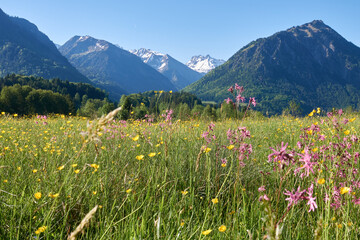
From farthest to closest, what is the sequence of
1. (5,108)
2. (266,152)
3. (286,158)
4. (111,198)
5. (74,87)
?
(74,87) < (5,108) < (266,152) < (111,198) < (286,158)

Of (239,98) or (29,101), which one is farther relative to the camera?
(29,101)

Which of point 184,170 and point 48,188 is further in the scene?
point 184,170

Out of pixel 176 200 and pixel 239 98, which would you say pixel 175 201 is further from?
pixel 239 98

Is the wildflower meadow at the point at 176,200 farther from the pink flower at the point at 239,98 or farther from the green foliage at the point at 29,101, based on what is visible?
the green foliage at the point at 29,101

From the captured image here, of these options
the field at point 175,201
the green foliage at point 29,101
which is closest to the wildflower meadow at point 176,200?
the field at point 175,201

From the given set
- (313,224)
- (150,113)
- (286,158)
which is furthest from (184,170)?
(150,113)

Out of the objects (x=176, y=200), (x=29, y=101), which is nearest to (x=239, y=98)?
(x=176, y=200)

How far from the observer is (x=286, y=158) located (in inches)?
58.6

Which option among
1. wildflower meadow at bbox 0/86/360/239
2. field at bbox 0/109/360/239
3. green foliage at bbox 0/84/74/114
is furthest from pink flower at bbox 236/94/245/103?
green foliage at bbox 0/84/74/114

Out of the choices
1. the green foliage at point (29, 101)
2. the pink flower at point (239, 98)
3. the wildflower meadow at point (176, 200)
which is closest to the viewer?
the wildflower meadow at point (176, 200)

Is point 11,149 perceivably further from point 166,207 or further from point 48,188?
point 166,207

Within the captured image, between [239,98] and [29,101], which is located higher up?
[239,98]

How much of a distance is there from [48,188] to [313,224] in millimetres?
2360

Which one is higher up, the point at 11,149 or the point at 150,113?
the point at 150,113
